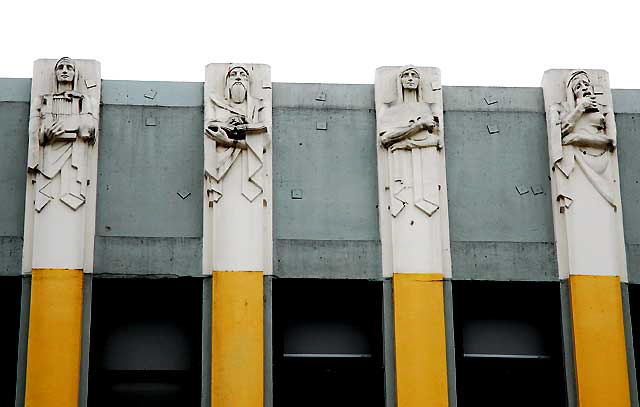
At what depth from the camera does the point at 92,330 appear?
22.2 meters

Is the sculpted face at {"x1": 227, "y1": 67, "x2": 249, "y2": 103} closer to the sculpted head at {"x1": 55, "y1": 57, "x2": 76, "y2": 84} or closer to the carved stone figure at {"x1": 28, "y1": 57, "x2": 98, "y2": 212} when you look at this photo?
the carved stone figure at {"x1": 28, "y1": 57, "x2": 98, "y2": 212}

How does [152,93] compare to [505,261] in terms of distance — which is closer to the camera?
[505,261]

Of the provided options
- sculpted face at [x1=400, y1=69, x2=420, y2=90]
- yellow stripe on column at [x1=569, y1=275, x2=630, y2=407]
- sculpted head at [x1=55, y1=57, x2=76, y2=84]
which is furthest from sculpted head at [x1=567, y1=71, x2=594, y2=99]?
sculpted head at [x1=55, y1=57, x2=76, y2=84]

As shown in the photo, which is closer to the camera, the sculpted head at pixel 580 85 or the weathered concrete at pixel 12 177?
the weathered concrete at pixel 12 177

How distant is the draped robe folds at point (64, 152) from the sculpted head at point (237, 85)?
250 cm

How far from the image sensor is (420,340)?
21734mm

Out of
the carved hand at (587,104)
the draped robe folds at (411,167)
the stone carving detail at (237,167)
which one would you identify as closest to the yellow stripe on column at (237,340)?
the stone carving detail at (237,167)

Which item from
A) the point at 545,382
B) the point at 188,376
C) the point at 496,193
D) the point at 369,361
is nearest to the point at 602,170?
the point at 496,193

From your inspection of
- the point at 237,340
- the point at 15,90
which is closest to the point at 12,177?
the point at 15,90

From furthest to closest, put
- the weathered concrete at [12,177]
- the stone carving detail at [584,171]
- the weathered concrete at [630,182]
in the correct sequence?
the weathered concrete at [630,182] < the stone carving detail at [584,171] < the weathered concrete at [12,177]

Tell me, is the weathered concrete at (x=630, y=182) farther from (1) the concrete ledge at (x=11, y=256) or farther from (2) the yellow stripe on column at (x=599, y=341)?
(1) the concrete ledge at (x=11, y=256)

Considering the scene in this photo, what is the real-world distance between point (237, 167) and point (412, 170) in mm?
3104

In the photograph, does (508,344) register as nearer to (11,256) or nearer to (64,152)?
(64,152)

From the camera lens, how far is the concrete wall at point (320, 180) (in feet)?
73.3
